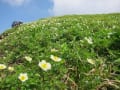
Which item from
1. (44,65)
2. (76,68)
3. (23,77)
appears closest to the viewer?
(23,77)

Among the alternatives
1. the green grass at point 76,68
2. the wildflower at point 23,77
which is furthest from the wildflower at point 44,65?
the wildflower at point 23,77

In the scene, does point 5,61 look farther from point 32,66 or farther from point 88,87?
point 88,87

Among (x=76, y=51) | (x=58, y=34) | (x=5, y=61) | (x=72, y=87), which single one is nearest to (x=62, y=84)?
(x=72, y=87)

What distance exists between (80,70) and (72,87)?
584 millimetres

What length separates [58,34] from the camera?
12359 mm

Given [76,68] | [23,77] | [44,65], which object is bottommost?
[76,68]

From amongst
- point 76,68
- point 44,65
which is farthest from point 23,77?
point 76,68

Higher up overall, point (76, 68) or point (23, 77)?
point (23, 77)

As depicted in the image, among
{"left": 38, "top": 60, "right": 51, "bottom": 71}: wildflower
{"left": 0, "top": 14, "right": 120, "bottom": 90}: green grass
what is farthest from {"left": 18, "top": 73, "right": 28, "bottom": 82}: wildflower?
{"left": 38, "top": 60, "right": 51, "bottom": 71}: wildflower

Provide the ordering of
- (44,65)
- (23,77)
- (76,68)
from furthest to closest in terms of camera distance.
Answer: (76,68)
(44,65)
(23,77)

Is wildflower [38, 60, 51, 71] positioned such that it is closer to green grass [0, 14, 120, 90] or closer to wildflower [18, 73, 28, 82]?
green grass [0, 14, 120, 90]

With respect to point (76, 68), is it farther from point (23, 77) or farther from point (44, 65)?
point (23, 77)

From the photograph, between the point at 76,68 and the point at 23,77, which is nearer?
the point at 23,77

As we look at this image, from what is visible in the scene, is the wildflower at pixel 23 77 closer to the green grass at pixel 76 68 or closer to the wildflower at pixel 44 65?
the green grass at pixel 76 68
